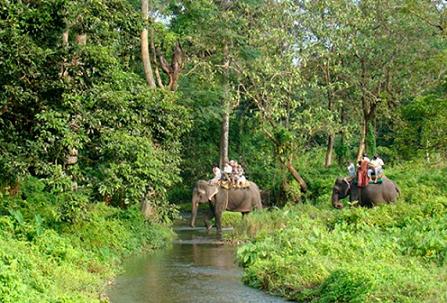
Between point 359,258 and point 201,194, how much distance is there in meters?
12.0

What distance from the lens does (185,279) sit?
576 inches

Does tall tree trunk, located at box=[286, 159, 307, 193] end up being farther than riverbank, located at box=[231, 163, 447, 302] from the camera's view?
Yes

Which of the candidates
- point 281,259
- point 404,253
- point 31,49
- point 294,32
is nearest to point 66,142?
point 31,49

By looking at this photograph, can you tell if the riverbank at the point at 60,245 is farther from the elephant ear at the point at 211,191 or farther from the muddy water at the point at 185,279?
the elephant ear at the point at 211,191

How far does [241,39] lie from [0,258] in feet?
67.2

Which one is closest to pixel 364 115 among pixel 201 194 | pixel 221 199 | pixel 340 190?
pixel 340 190

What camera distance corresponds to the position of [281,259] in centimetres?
1330

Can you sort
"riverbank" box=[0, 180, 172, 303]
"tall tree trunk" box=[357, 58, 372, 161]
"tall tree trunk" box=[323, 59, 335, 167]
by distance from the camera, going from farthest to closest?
"tall tree trunk" box=[357, 58, 372, 161] → "tall tree trunk" box=[323, 59, 335, 167] → "riverbank" box=[0, 180, 172, 303]

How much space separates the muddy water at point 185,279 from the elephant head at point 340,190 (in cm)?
607

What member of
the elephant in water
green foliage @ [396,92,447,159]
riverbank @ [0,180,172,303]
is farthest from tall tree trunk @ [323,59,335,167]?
→ riverbank @ [0,180,172,303]

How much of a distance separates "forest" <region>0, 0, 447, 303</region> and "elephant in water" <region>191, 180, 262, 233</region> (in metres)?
1.62

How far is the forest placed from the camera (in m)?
12.8

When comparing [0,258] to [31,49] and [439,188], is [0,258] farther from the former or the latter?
[439,188]

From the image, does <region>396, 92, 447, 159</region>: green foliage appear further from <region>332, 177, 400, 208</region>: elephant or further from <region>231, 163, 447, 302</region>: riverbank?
<region>231, 163, 447, 302</region>: riverbank
